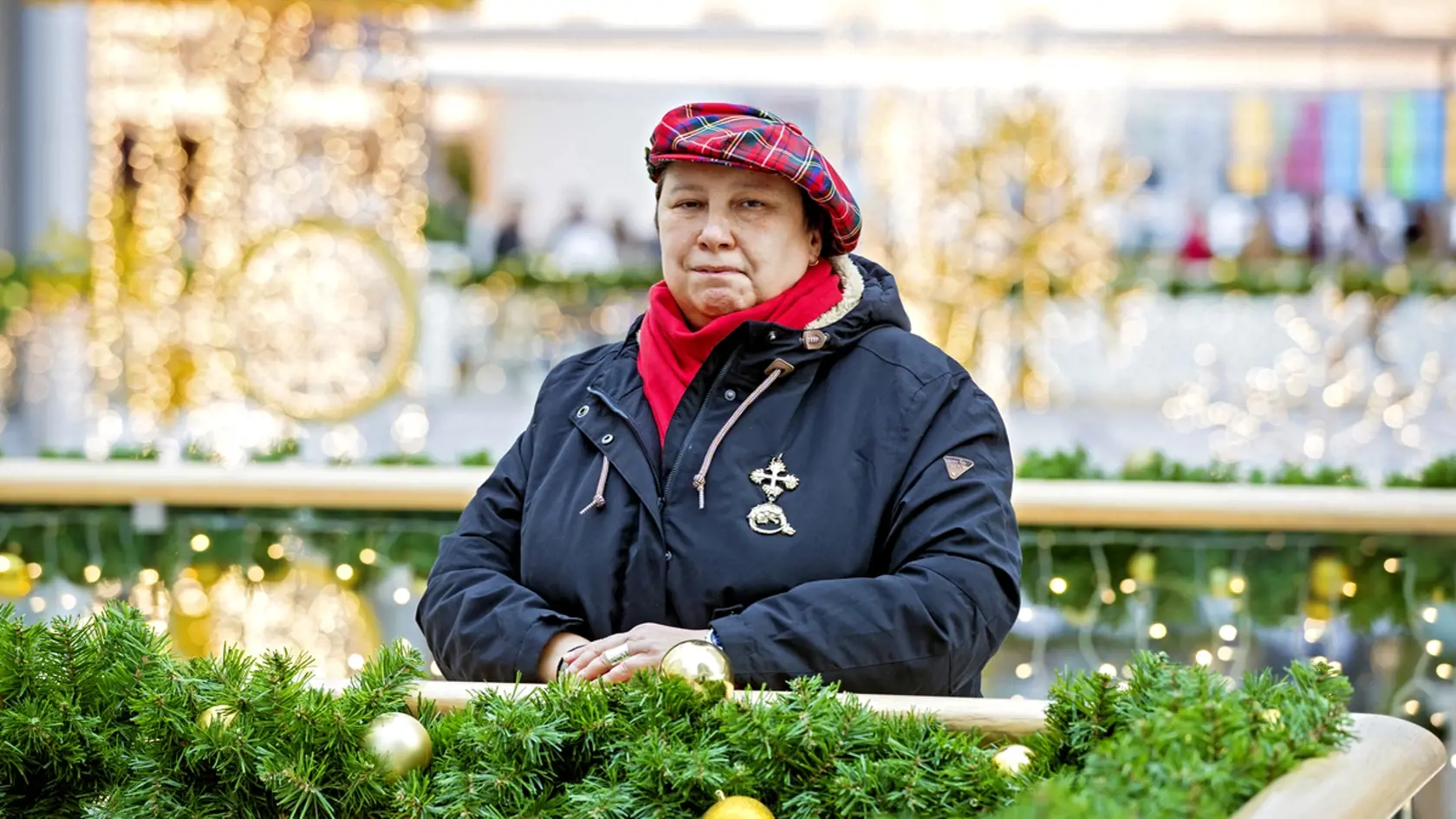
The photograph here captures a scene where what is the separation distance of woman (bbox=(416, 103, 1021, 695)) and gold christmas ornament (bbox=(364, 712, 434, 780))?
40cm

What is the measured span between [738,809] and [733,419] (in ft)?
2.50

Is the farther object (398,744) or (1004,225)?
(1004,225)

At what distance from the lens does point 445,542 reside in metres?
2.21

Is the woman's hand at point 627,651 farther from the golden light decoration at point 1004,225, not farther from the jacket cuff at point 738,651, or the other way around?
the golden light decoration at point 1004,225

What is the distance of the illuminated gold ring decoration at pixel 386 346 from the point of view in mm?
7301

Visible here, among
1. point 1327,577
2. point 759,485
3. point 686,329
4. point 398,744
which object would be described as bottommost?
point 1327,577

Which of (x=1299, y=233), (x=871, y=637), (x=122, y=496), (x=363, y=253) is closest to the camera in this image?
(x=871, y=637)

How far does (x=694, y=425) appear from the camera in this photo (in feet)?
6.81

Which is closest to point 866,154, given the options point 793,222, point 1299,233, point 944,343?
point 944,343

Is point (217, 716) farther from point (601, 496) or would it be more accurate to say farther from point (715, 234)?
point (715, 234)

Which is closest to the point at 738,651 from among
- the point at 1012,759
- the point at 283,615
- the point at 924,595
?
the point at 924,595

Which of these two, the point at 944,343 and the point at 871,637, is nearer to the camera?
the point at 871,637

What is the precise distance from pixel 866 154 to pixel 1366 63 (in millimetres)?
11616

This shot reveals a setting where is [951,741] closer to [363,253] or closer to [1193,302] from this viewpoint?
[363,253]
